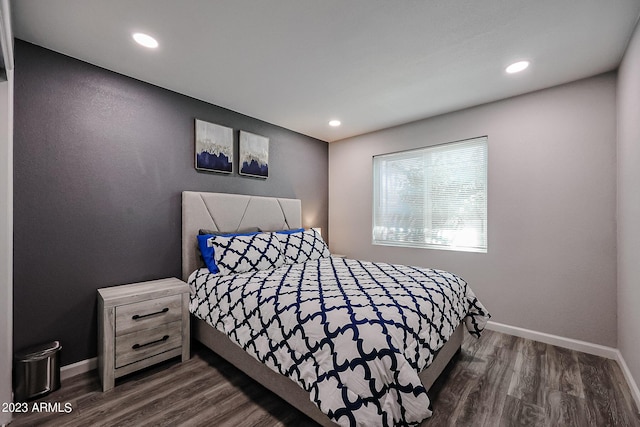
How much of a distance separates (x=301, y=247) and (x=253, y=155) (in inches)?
51.6

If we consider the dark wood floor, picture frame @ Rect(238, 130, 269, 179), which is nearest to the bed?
the dark wood floor

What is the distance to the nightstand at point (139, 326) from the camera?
2.01 metres

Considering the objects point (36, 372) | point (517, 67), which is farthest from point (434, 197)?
point (36, 372)

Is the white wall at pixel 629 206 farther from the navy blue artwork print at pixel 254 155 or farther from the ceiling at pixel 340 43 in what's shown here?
the navy blue artwork print at pixel 254 155

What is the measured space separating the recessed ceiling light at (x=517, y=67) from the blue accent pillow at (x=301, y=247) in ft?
8.08

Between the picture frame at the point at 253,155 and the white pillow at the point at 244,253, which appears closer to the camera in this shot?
the white pillow at the point at 244,253

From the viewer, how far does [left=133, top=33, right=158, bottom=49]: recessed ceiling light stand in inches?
76.2

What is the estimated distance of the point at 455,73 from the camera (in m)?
2.46

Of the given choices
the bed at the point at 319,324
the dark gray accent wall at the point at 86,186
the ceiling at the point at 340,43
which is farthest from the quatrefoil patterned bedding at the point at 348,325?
the ceiling at the point at 340,43

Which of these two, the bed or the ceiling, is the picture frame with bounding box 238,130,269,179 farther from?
the ceiling

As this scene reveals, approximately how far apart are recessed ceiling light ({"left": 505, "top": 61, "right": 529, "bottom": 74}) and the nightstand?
10.9ft

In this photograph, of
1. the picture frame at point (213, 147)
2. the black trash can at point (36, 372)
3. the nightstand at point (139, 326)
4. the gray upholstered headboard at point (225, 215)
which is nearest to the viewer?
the black trash can at point (36, 372)

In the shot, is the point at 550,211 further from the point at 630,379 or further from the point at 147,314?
the point at 147,314

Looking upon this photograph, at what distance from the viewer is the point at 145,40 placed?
1987mm
